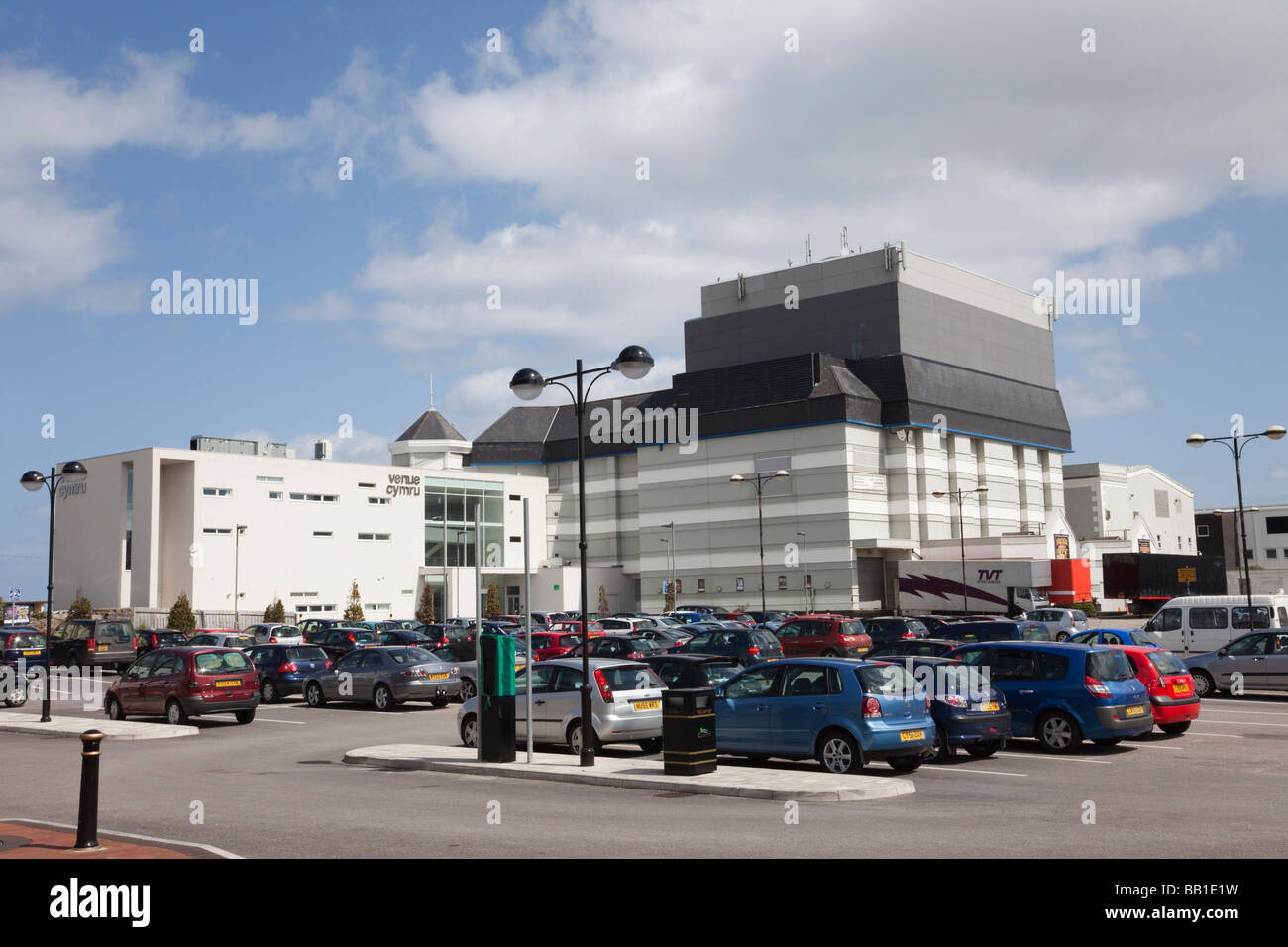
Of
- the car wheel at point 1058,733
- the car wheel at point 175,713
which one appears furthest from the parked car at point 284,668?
the car wheel at point 1058,733

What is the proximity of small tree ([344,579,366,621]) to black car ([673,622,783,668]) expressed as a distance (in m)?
42.9

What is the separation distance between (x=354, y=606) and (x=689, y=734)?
198ft

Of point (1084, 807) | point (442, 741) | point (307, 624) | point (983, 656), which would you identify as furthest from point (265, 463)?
point (1084, 807)

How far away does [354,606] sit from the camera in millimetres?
71812

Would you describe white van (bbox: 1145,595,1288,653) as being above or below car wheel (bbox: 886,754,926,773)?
above

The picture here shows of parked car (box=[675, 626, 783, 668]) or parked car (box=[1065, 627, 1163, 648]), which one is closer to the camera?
parked car (box=[1065, 627, 1163, 648])

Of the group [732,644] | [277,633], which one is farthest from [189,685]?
[277,633]

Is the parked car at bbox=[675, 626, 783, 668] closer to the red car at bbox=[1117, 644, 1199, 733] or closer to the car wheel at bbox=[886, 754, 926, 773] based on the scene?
the red car at bbox=[1117, 644, 1199, 733]

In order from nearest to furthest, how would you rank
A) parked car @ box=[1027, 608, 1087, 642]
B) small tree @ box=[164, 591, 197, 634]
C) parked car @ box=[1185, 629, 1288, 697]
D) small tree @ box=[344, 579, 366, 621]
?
parked car @ box=[1185, 629, 1288, 697] → parked car @ box=[1027, 608, 1087, 642] → small tree @ box=[164, 591, 197, 634] → small tree @ box=[344, 579, 366, 621]

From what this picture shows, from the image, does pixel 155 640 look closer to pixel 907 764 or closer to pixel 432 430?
pixel 907 764

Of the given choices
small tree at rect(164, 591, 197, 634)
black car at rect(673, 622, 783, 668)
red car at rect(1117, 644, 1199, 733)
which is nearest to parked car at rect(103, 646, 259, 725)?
black car at rect(673, 622, 783, 668)

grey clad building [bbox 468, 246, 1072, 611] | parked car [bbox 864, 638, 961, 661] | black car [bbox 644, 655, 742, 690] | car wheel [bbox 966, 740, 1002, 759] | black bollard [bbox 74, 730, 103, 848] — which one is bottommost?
car wheel [bbox 966, 740, 1002, 759]

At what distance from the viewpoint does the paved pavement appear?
43.1ft
